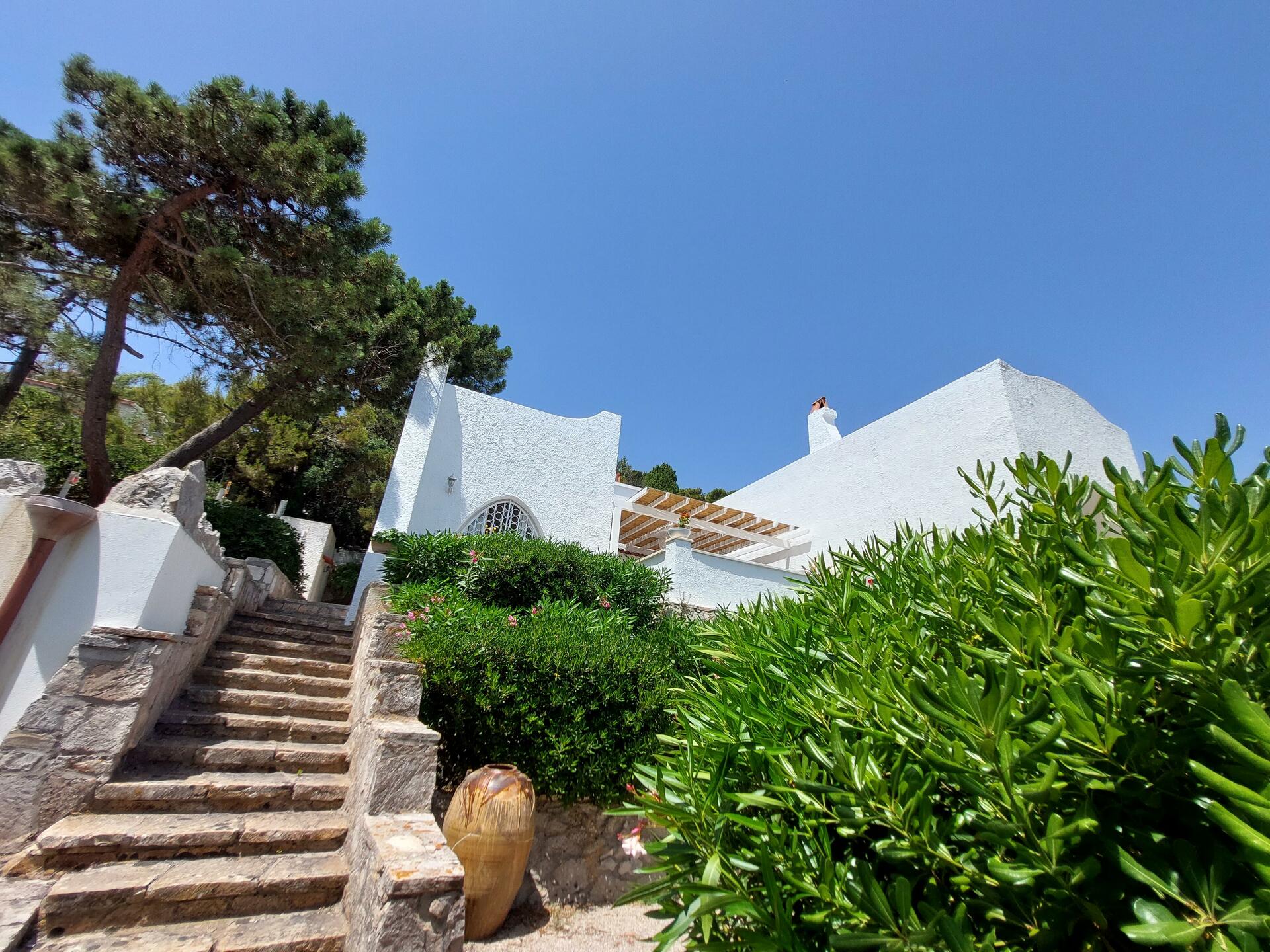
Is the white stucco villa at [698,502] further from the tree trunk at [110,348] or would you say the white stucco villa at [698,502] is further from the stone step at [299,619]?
the tree trunk at [110,348]

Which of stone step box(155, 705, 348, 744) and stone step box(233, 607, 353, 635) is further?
stone step box(233, 607, 353, 635)

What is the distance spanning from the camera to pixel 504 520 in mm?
9766

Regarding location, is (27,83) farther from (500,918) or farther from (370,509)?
(500,918)

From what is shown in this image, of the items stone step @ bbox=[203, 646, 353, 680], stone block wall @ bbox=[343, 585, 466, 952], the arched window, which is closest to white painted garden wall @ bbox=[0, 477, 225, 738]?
stone step @ bbox=[203, 646, 353, 680]

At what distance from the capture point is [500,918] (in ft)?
11.3

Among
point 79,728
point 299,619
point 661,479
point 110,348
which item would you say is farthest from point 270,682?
point 661,479

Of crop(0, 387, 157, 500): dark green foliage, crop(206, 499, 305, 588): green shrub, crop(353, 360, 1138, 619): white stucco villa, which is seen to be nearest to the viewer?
crop(0, 387, 157, 500): dark green foliage

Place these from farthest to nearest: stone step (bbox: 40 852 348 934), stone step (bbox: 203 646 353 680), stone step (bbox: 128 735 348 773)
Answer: stone step (bbox: 203 646 353 680) < stone step (bbox: 128 735 348 773) < stone step (bbox: 40 852 348 934)

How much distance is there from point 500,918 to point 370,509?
11.9m

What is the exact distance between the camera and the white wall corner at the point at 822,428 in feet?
42.6

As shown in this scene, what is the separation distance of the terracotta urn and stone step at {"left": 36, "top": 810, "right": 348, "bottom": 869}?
0.82m

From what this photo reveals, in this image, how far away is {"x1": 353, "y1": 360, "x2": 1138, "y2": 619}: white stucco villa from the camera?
29.0 ft

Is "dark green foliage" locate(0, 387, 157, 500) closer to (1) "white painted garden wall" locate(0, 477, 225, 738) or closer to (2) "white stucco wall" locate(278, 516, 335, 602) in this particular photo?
(2) "white stucco wall" locate(278, 516, 335, 602)

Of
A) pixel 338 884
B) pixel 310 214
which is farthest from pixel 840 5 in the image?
pixel 338 884
